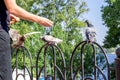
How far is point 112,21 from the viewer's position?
56.0 ft

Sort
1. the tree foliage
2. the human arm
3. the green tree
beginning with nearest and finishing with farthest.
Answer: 1. the human arm
2. the tree foliage
3. the green tree

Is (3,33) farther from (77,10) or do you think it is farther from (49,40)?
(77,10)

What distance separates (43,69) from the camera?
250cm

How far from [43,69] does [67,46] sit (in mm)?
18115

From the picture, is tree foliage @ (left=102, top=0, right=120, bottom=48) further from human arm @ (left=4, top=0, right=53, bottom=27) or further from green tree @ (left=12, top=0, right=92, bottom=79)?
human arm @ (left=4, top=0, right=53, bottom=27)

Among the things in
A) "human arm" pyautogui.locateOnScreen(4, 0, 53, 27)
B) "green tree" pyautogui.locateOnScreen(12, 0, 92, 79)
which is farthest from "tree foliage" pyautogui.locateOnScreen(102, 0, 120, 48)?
"human arm" pyautogui.locateOnScreen(4, 0, 53, 27)

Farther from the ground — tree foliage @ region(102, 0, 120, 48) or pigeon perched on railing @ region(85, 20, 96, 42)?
tree foliage @ region(102, 0, 120, 48)

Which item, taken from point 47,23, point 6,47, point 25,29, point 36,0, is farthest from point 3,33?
point 36,0

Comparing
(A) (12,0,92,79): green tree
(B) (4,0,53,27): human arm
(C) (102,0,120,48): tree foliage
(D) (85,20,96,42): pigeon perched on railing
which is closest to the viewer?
(B) (4,0,53,27): human arm

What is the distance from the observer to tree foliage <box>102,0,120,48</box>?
17.2m

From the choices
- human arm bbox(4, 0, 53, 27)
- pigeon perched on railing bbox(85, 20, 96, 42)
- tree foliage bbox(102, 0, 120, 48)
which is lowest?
human arm bbox(4, 0, 53, 27)

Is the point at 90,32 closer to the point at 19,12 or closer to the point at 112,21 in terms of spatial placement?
the point at 19,12

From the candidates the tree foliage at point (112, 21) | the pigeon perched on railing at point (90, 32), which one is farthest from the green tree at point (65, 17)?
the pigeon perched on railing at point (90, 32)

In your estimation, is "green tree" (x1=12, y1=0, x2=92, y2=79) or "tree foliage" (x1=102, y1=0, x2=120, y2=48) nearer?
"tree foliage" (x1=102, y1=0, x2=120, y2=48)
